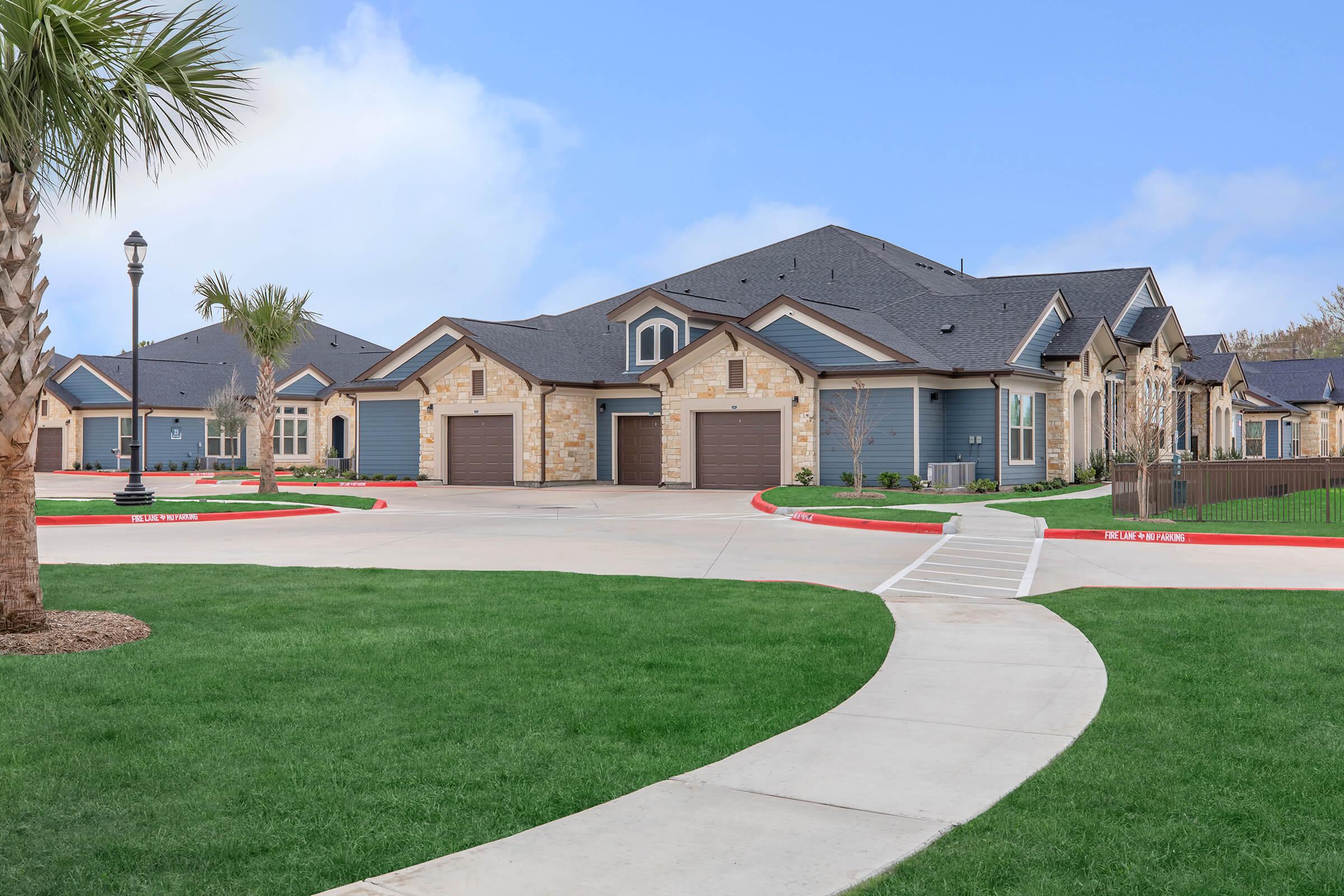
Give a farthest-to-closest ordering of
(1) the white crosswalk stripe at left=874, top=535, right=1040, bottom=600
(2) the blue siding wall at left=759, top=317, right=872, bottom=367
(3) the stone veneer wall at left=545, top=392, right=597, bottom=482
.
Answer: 1. (3) the stone veneer wall at left=545, top=392, right=597, bottom=482
2. (2) the blue siding wall at left=759, top=317, right=872, bottom=367
3. (1) the white crosswalk stripe at left=874, top=535, right=1040, bottom=600

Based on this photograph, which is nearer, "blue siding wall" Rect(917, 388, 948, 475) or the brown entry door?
"blue siding wall" Rect(917, 388, 948, 475)

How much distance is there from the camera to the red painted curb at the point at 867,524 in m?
20.9

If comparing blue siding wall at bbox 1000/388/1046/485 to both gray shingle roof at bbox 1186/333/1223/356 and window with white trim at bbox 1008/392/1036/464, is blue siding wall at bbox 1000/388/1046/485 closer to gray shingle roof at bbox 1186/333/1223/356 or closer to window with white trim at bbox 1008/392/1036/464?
window with white trim at bbox 1008/392/1036/464

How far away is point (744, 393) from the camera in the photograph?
34.7 metres

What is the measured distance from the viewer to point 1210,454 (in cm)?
4619

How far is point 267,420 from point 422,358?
992 centimetres

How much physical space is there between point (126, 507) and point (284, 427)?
28.3 m

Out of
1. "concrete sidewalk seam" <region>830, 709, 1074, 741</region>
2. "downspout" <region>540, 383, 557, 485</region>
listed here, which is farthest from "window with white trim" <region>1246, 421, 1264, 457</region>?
"concrete sidewalk seam" <region>830, 709, 1074, 741</region>

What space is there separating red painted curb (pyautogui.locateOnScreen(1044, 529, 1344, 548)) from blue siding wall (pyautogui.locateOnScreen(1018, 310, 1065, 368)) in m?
14.4

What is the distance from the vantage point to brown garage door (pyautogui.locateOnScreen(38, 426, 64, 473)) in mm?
53469

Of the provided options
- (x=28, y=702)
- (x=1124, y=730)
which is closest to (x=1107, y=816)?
(x=1124, y=730)

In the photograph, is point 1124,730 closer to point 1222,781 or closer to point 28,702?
point 1222,781

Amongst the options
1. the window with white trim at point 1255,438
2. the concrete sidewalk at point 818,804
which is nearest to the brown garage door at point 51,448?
the concrete sidewalk at point 818,804

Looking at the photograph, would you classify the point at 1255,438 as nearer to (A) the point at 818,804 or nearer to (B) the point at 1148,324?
(B) the point at 1148,324
